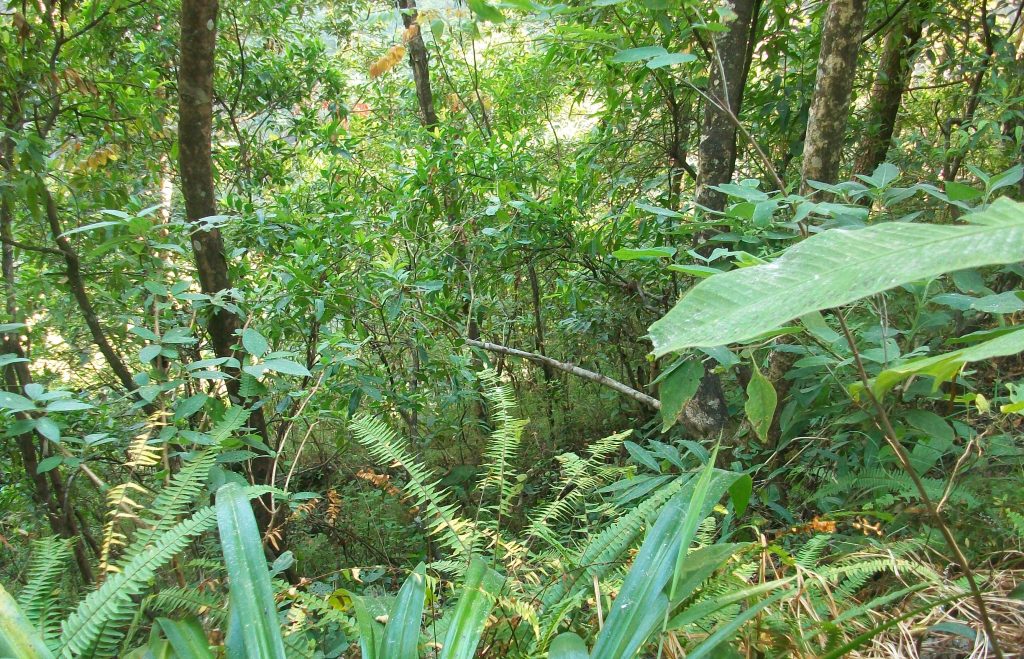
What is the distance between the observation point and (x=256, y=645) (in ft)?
3.62

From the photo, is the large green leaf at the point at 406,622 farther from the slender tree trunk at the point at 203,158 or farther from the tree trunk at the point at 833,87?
the tree trunk at the point at 833,87

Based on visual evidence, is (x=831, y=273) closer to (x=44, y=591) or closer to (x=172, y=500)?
(x=172, y=500)

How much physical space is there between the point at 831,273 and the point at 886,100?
393 centimetres

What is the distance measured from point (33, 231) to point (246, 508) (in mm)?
3079

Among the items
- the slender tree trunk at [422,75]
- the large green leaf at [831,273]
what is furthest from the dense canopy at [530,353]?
the slender tree trunk at [422,75]

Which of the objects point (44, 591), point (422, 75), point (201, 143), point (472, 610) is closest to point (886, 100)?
point (201, 143)

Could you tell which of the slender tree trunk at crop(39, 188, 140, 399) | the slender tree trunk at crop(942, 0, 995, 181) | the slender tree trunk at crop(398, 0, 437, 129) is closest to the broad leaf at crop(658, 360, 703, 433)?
the slender tree trunk at crop(39, 188, 140, 399)

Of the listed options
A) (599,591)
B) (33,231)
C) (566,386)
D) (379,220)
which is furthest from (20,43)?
(566,386)

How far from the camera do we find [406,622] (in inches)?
47.3

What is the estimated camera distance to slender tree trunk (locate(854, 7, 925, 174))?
360cm

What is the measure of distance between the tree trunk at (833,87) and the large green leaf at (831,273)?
1.80 metres

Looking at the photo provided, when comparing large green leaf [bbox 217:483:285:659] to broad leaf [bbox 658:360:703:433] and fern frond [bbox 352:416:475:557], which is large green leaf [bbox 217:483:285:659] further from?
broad leaf [bbox 658:360:703:433]

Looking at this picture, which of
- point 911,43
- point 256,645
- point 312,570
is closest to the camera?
point 256,645

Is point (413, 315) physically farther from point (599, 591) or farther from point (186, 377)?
point (599, 591)
